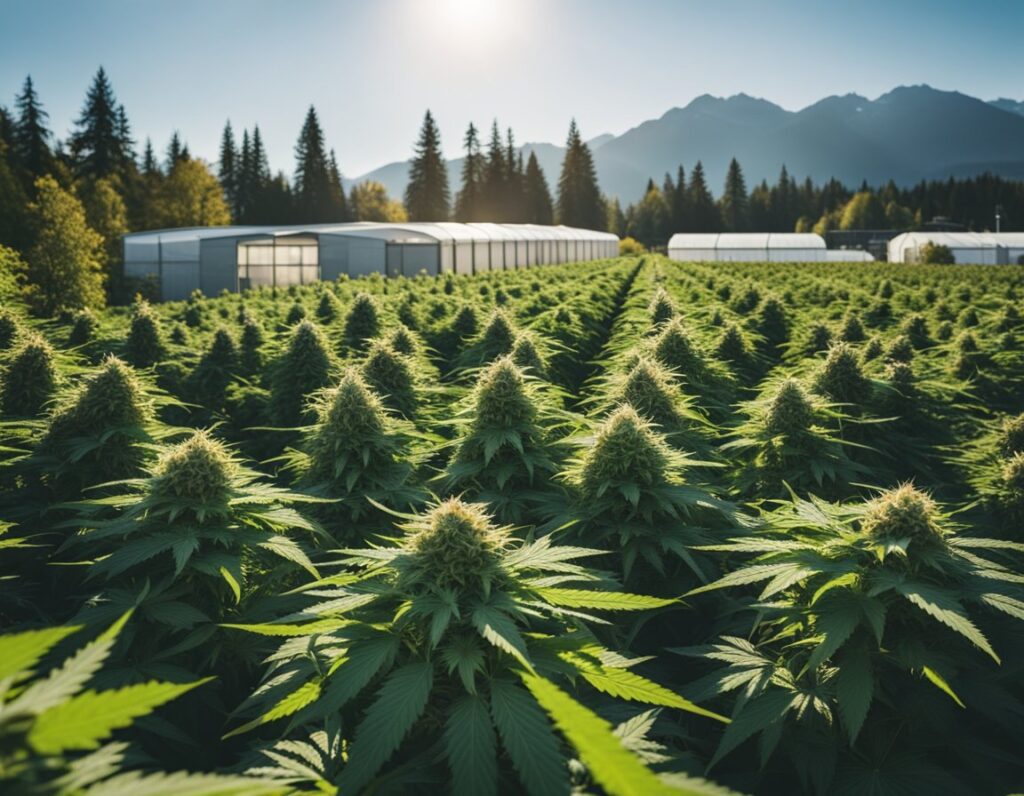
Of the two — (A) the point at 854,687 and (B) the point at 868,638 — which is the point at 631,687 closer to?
(A) the point at 854,687

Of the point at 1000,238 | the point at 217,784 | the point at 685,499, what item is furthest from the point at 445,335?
the point at 1000,238

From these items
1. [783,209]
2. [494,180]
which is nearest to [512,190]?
[494,180]

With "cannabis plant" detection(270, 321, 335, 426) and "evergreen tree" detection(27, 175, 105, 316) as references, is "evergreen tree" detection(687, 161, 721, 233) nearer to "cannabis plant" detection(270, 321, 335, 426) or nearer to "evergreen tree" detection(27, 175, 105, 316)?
"evergreen tree" detection(27, 175, 105, 316)

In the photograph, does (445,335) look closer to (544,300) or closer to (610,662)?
(544,300)

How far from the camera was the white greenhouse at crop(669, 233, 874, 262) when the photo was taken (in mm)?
71125

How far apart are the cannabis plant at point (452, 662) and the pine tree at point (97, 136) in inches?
2831

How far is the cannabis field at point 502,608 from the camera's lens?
177 centimetres

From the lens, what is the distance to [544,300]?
15.6 meters

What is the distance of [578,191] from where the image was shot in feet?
365

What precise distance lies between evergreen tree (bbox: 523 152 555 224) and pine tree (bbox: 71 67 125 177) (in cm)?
5376

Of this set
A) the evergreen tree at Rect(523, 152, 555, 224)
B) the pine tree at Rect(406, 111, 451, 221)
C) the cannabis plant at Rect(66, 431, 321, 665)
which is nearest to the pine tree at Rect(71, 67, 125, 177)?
the pine tree at Rect(406, 111, 451, 221)

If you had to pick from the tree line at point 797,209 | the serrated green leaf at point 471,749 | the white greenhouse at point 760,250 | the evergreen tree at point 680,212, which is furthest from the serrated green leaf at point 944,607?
the evergreen tree at point 680,212

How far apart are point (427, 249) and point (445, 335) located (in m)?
19.6

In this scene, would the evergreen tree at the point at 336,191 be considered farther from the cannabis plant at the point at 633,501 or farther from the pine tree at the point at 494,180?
the cannabis plant at the point at 633,501
